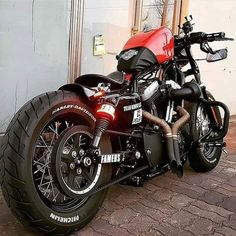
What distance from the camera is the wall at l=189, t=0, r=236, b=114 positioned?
5.76 meters

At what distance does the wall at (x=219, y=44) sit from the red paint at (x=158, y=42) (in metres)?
2.73

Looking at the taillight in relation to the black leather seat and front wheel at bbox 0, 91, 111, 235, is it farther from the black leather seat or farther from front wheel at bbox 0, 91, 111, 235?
the black leather seat

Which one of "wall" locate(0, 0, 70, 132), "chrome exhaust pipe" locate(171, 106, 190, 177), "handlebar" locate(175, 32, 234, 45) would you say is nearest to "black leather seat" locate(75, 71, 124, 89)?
"chrome exhaust pipe" locate(171, 106, 190, 177)

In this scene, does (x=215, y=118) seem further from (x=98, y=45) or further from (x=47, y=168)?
(x=47, y=168)

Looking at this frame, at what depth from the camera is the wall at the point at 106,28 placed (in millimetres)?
4215

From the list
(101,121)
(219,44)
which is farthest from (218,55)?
(219,44)

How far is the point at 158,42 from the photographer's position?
9.75 ft

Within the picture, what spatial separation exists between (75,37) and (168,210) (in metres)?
2.14

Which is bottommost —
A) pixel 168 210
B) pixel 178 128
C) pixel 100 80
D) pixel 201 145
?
pixel 168 210

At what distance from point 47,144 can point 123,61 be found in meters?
0.89

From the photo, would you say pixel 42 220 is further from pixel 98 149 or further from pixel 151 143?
pixel 151 143

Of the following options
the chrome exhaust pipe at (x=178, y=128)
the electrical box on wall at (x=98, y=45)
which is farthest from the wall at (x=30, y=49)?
the chrome exhaust pipe at (x=178, y=128)

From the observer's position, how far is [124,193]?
3125mm

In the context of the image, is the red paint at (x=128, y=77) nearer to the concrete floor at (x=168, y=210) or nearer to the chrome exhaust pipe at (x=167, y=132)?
the chrome exhaust pipe at (x=167, y=132)
